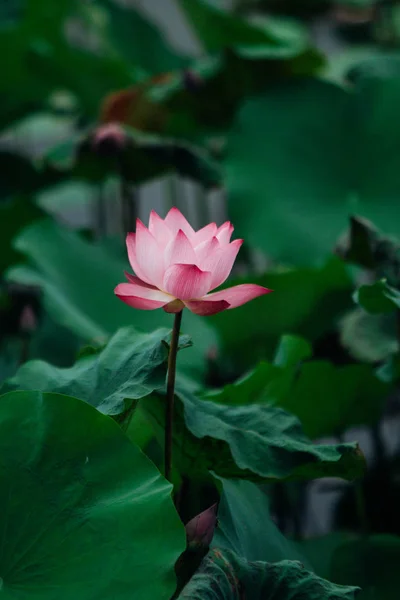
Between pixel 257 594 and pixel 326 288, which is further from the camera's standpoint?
pixel 326 288

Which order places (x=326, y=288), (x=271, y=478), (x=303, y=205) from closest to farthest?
1. (x=271, y=478)
2. (x=326, y=288)
3. (x=303, y=205)

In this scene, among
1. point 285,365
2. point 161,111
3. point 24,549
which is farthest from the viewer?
point 161,111

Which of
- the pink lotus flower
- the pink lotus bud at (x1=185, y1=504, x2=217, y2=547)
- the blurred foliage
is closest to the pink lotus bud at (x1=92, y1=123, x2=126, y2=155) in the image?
the blurred foliage

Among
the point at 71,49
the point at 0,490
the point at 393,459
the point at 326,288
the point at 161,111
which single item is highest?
the point at 71,49

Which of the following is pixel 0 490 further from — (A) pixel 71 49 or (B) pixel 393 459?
(A) pixel 71 49

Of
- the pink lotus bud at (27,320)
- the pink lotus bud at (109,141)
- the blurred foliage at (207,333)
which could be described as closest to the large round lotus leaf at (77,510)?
the blurred foliage at (207,333)

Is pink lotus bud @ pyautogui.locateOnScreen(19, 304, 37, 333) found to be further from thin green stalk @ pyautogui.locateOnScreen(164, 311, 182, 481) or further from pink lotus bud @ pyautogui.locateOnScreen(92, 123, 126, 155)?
thin green stalk @ pyautogui.locateOnScreen(164, 311, 182, 481)

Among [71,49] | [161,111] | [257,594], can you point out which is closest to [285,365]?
[257,594]
